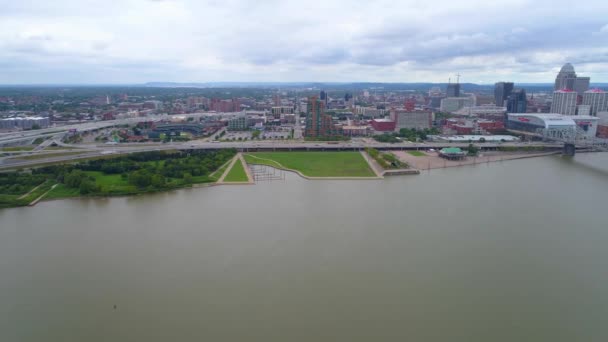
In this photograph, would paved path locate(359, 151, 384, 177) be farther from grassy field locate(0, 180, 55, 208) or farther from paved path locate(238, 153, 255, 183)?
grassy field locate(0, 180, 55, 208)

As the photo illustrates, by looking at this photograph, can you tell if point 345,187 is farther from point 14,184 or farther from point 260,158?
point 14,184

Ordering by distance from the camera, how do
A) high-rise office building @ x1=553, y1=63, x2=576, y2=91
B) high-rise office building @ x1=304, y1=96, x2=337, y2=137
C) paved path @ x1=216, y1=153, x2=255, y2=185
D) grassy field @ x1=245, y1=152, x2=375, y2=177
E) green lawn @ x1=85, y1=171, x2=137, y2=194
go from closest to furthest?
green lawn @ x1=85, y1=171, x2=137, y2=194, paved path @ x1=216, y1=153, x2=255, y2=185, grassy field @ x1=245, y1=152, x2=375, y2=177, high-rise office building @ x1=304, y1=96, x2=337, y2=137, high-rise office building @ x1=553, y1=63, x2=576, y2=91

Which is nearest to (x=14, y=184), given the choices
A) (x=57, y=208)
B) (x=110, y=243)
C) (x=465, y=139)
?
(x=57, y=208)

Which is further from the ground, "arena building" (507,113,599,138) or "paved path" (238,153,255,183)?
"arena building" (507,113,599,138)

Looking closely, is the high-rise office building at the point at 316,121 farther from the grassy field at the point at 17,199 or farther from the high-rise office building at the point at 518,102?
the high-rise office building at the point at 518,102

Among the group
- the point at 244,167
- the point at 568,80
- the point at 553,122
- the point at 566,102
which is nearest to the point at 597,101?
the point at 566,102

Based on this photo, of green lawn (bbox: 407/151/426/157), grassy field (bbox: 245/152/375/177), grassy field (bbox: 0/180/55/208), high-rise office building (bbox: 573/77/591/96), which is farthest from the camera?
high-rise office building (bbox: 573/77/591/96)

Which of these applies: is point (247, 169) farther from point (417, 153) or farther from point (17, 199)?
point (417, 153)

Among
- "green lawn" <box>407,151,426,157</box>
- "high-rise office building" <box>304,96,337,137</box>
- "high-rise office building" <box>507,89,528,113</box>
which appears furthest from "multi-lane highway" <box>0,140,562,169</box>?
"high-rise office building" <box>507,89,528,113</box>
